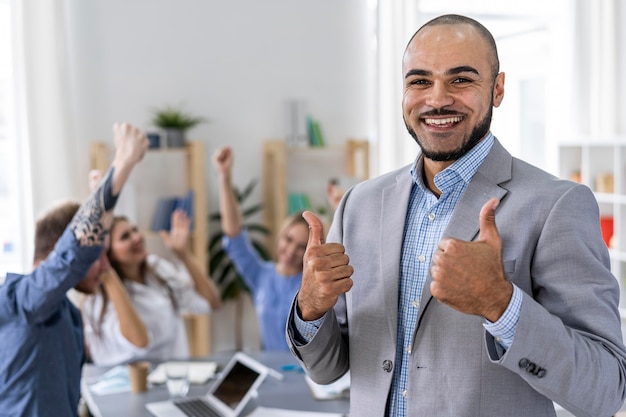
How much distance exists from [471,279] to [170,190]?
12.9ft

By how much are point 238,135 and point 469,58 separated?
12.2ft

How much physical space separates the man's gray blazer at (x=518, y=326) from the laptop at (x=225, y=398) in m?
1.06

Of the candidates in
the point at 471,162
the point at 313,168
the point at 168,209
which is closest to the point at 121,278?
the point at 168,209

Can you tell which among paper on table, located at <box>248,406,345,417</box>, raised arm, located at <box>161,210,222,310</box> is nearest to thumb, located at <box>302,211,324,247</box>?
paper on table, located at <box>248,406,345,417</box>

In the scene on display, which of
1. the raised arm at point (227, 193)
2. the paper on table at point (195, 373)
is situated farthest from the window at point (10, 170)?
the paper on table at point (195, 373)

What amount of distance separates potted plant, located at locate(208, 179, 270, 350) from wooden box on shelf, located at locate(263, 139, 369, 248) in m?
0.09

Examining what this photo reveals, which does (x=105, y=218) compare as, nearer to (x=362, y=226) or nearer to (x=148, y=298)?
(x=362, y=226)

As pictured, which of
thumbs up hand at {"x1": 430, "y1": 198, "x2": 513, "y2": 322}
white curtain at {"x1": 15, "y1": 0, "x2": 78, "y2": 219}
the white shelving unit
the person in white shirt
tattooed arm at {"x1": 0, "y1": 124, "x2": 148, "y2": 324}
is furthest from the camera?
the white shelving unit

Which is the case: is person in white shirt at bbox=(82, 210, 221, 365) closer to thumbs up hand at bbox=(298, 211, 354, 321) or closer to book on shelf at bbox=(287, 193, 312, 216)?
book on shelf at bbox=(287, 193, 312, 216)

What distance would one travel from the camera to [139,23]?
4.67 metres

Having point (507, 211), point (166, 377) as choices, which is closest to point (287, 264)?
point (166, 377)

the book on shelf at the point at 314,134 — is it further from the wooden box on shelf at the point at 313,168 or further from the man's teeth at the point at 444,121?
the man's teeth at the point at 444,121

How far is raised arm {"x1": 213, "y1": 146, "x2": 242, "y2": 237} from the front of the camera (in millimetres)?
3508

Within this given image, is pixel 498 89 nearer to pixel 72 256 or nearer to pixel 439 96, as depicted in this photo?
pixel 439 96
